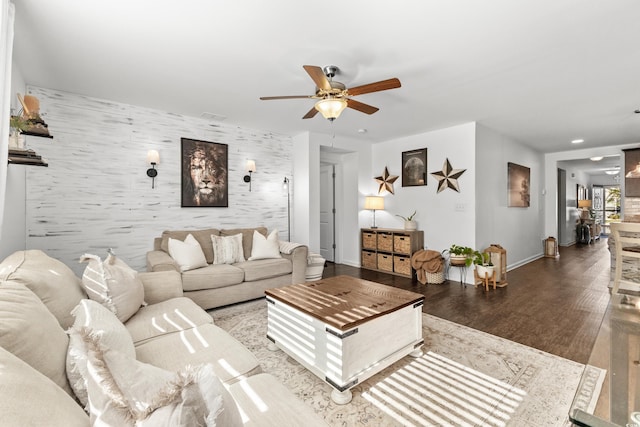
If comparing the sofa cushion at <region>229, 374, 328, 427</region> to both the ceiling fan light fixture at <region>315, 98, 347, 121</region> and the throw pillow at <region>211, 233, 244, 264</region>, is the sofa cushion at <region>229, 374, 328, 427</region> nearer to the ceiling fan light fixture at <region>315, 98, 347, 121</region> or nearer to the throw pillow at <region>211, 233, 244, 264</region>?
the ceiling fan light fixture at <region>315, 98, 347, 121</region>

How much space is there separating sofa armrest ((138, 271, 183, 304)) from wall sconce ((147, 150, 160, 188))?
1943 millimetres

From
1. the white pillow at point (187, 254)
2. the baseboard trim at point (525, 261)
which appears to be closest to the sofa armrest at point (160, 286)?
the white pillow at point (187, 254)

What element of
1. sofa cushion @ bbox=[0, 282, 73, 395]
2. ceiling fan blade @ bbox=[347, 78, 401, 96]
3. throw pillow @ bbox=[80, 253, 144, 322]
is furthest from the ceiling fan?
sofa cushion @ bbox=[0, 282, 73, 395]

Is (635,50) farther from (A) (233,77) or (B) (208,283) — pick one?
(B) (208,283)

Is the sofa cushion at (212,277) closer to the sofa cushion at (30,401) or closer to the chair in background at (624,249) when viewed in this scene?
the sofa cushion at (30,401)

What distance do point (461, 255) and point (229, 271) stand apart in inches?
133

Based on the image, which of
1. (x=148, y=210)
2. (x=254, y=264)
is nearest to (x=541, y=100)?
(x=254, y=264)

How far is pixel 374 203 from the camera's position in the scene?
562 centimetres

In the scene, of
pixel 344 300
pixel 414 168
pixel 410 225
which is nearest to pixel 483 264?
pixel 410 225

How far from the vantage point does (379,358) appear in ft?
6.75

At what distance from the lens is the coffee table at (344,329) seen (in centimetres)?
186

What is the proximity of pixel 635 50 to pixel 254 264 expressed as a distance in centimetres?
423

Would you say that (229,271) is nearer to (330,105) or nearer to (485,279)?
(330,105)

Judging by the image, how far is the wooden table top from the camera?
1.95m
